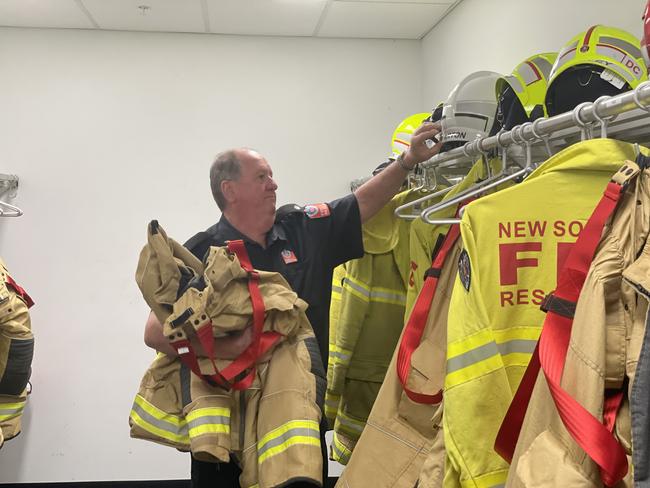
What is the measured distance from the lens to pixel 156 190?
413cm

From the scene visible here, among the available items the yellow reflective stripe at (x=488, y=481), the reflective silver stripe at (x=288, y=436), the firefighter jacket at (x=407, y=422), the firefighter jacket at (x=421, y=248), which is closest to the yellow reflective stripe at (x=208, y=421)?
the reflective silver stripe at (x=288, y=436)

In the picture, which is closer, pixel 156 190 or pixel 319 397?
pixel 319 397

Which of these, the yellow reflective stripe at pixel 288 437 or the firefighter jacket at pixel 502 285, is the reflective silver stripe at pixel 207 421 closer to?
the yellow reflective stripe at pixel 288 437

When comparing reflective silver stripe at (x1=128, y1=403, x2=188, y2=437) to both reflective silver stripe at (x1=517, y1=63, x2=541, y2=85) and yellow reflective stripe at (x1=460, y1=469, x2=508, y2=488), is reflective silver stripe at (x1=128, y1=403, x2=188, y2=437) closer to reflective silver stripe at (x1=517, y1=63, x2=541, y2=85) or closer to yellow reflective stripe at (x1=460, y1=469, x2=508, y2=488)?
yellow reflective stripe at (x1=460, y1=469, x2=508, y2=488)

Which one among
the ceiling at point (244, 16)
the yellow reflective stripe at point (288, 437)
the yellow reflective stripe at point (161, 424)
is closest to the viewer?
the yellow reflective stripe at point (288, 437)

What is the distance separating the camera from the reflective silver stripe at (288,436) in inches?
67.2

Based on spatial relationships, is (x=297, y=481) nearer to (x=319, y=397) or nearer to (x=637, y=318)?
(x=319, y=397)

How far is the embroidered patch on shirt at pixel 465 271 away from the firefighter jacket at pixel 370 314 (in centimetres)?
98

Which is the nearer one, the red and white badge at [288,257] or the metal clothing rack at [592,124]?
the metal clothing rack at [592,124]

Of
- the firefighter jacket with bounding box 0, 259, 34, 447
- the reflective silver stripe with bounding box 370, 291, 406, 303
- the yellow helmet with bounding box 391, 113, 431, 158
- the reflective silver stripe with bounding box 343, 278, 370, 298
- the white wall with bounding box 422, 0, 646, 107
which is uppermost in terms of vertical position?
the white wall with bounding box 422, 0, 646, 107

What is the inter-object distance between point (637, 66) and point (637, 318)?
0.70m

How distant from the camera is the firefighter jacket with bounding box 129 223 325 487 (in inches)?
67.6

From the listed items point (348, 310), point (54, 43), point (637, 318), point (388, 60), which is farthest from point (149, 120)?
point (637, 318)

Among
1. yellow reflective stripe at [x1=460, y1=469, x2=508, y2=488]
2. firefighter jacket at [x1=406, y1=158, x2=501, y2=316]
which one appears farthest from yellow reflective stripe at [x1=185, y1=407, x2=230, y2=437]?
yellow reflective stripe at [x1=460, y1=469, x2=508, y2=488]
